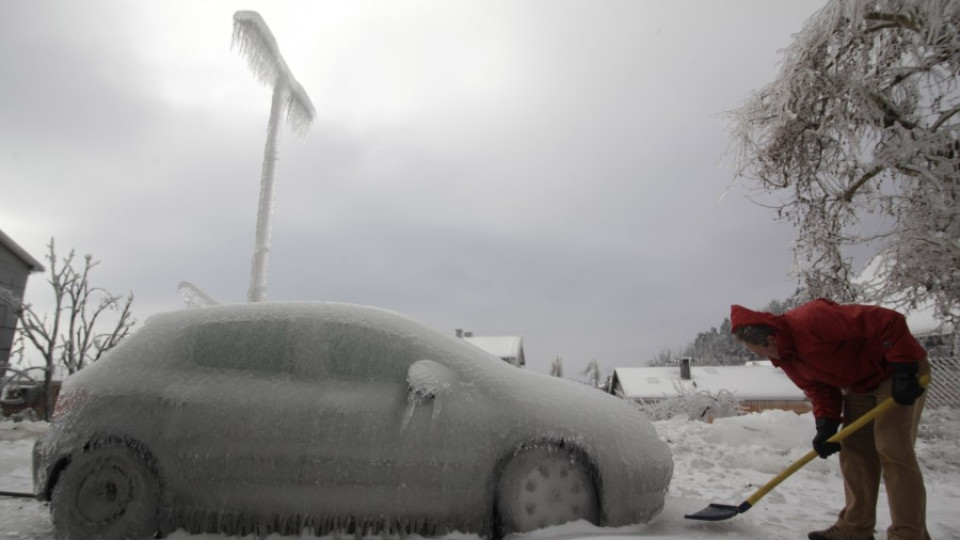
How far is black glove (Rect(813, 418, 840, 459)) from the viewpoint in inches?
124

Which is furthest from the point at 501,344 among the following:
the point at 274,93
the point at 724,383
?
the point at 274,93

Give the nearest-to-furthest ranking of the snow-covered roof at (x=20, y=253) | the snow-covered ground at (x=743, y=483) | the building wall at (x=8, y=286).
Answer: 1. the snow-covered ground at (x=743, y=483)
2. the building wall at (x=8, y=286)
3. the snow-covered roof at (x=20, y=253)

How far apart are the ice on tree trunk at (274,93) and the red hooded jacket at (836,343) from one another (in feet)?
25.6

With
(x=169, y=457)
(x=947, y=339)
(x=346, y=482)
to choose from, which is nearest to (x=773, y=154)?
(x=947, y=339)

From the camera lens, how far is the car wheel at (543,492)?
2.84 meters

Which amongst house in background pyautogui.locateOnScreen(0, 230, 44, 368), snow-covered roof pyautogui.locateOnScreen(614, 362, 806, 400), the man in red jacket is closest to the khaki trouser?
the man in red jacket

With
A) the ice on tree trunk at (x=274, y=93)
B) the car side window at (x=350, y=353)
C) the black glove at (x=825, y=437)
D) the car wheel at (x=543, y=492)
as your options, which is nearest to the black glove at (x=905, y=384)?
the black glove at (x=825, y=437)

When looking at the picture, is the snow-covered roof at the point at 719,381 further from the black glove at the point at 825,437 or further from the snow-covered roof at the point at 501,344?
the black glove at the point at 825,437

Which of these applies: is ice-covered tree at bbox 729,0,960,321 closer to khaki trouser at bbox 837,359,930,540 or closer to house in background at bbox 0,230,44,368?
khaki trouser at bbox 837,359,930,540

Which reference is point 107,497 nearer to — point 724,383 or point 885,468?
point 885,468

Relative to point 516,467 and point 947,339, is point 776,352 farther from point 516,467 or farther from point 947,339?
point 947,339

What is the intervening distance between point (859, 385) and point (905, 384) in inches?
17.9

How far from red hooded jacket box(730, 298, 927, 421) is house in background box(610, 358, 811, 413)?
76.1 feet

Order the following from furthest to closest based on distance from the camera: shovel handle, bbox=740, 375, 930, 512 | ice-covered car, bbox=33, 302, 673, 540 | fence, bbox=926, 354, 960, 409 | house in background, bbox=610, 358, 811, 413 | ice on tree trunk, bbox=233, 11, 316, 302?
house in background, bbox=610, 358, 811, 413
fence, bbox=926, 354, 960, 409
ice on tree trunk, bbox=233, 11, 316, 302
ice-covered car, bbox=33, 302, 673, 540
shovel handle, bbox=740, 375, 930, 512
